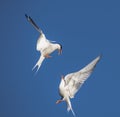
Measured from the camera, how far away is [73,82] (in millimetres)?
2303

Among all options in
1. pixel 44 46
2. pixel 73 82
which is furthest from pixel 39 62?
pixel 73 82

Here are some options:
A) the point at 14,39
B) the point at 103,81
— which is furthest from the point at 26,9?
the point at 103,81

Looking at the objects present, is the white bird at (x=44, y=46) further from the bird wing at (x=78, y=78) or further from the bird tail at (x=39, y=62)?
the bird wing at (x=78, y=78)

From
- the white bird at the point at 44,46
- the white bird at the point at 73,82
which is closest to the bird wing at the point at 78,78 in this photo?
the white bird at the point at 73,82

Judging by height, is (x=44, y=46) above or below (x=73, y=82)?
above

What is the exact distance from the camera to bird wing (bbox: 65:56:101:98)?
2279 mm

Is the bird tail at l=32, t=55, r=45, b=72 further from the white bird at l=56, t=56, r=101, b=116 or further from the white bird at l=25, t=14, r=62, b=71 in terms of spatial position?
the white bird at l=56, t=56, r=101, b=116

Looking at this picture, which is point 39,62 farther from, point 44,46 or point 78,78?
point 78,78

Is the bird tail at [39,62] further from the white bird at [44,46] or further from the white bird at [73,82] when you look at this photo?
the white bird at [73,82]

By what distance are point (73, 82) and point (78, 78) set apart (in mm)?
31

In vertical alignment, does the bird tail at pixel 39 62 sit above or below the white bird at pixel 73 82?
above

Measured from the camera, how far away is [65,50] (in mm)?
2373

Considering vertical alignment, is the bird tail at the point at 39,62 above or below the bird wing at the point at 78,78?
above

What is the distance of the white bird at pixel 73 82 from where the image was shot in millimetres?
2280
